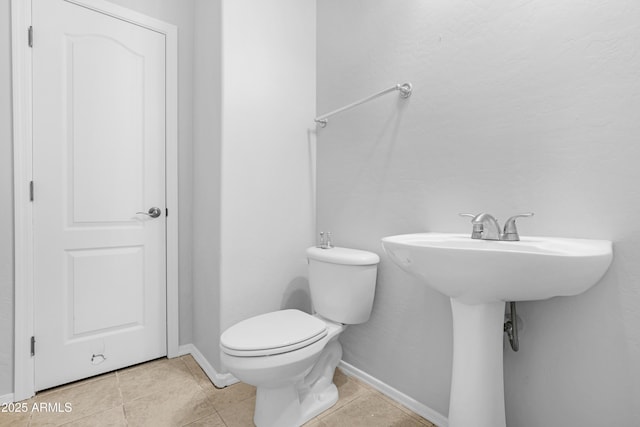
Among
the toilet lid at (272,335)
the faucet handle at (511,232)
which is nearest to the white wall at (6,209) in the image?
the toilet lid at (272,335)

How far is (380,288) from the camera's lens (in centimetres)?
151

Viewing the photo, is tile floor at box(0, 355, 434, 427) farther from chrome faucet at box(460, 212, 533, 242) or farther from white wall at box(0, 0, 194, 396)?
chrome faucet at box(460, 212, 533, 242)

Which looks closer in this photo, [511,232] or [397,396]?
[511,232]

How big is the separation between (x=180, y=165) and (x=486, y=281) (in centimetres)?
176

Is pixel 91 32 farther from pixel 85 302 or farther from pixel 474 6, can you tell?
pixel 474 6

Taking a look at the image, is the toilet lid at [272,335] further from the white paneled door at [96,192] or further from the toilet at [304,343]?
the white paneled door at [96,192]

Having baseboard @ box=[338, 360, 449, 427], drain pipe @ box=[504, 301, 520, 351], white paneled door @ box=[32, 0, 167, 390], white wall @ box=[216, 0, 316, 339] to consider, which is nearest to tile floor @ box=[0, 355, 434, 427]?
baseboard @ box=[338, 360, 449, 427]

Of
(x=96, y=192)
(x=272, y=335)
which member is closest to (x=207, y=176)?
(x=96, y=192)

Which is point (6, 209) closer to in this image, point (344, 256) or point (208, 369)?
point (208, 369)

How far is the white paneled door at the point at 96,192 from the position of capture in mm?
1482

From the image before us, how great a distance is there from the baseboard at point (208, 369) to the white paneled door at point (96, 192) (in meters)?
0.13

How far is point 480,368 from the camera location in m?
0.92

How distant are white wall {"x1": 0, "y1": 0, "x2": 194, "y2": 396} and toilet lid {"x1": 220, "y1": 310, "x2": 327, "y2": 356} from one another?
2.65ft

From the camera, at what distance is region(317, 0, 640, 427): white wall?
2.80ft
